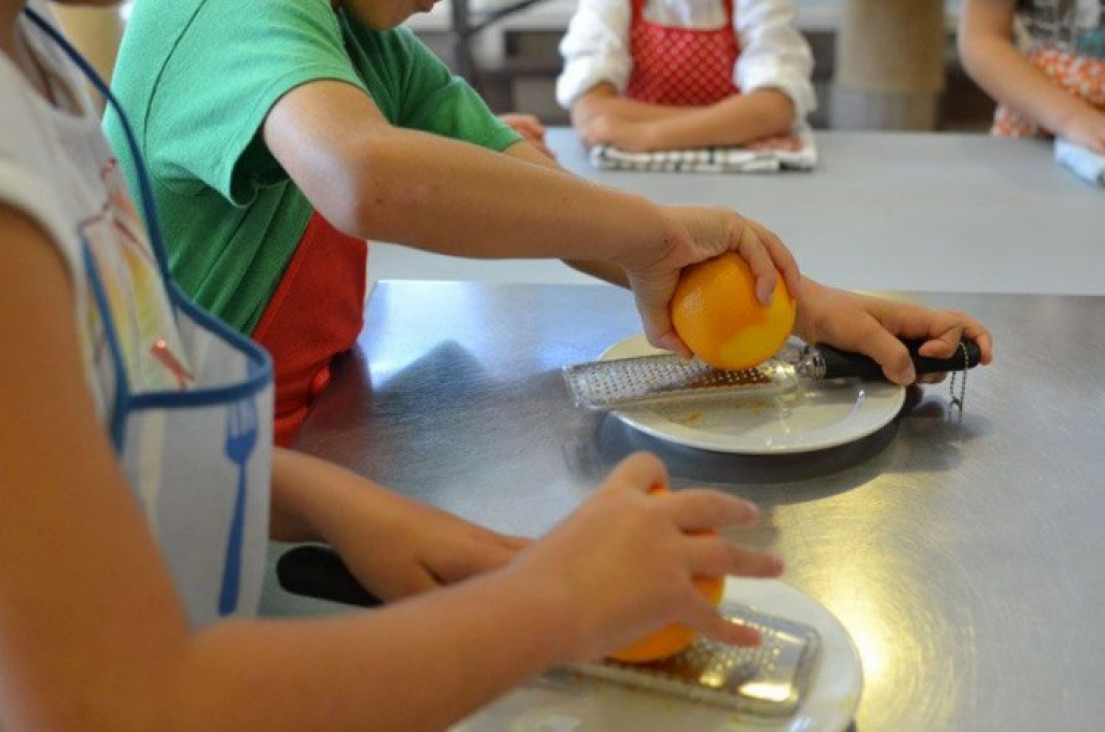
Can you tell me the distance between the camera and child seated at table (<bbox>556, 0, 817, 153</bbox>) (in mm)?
1587

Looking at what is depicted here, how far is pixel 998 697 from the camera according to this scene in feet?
1.90

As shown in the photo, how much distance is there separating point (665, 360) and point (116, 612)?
546 mm

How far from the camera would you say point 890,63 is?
3.07 meters

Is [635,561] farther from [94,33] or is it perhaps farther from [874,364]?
[94,33]

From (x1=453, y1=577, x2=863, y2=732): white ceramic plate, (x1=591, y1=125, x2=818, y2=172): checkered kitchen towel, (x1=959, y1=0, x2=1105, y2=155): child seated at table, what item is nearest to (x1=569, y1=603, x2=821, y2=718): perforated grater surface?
(x1=453, y1=577, x2=863, y2=732): white ceramic plate

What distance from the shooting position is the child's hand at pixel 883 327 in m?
0.86

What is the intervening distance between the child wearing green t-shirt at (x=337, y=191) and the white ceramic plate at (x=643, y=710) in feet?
0.98

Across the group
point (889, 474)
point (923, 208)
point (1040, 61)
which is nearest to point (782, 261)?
point (889, 474)

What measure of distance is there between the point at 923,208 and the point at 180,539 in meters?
1.09

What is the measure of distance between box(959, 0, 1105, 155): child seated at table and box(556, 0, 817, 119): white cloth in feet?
0.87

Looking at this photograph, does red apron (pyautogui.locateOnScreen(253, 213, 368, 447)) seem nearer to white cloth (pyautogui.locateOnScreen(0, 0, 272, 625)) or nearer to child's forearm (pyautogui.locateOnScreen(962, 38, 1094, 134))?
white cloth (pyautogui.locateOnScreen(0, 0, 272, 625))

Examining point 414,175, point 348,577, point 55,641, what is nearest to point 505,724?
point 348,577

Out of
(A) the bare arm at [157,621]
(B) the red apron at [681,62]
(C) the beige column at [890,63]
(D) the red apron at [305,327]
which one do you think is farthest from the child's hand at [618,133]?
(C) the beige column at [890,63]

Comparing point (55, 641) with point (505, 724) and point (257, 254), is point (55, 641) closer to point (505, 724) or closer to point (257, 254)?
point (505, 724)
